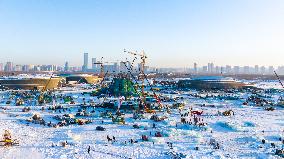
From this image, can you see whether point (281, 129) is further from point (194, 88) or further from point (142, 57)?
point (194, 88)

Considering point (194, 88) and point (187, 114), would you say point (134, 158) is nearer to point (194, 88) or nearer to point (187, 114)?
point (187, 114)

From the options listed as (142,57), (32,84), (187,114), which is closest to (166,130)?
(187,114)

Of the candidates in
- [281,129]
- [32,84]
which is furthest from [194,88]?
[281,129]

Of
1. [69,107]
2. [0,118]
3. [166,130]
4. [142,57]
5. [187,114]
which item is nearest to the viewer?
[166,130]

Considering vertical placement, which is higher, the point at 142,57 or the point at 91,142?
the point at 142,57

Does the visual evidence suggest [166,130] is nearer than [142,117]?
Yes

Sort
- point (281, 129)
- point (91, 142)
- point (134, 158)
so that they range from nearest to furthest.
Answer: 1. point (134, 158)
2. point (91, 142)
3. point (281, 129)
